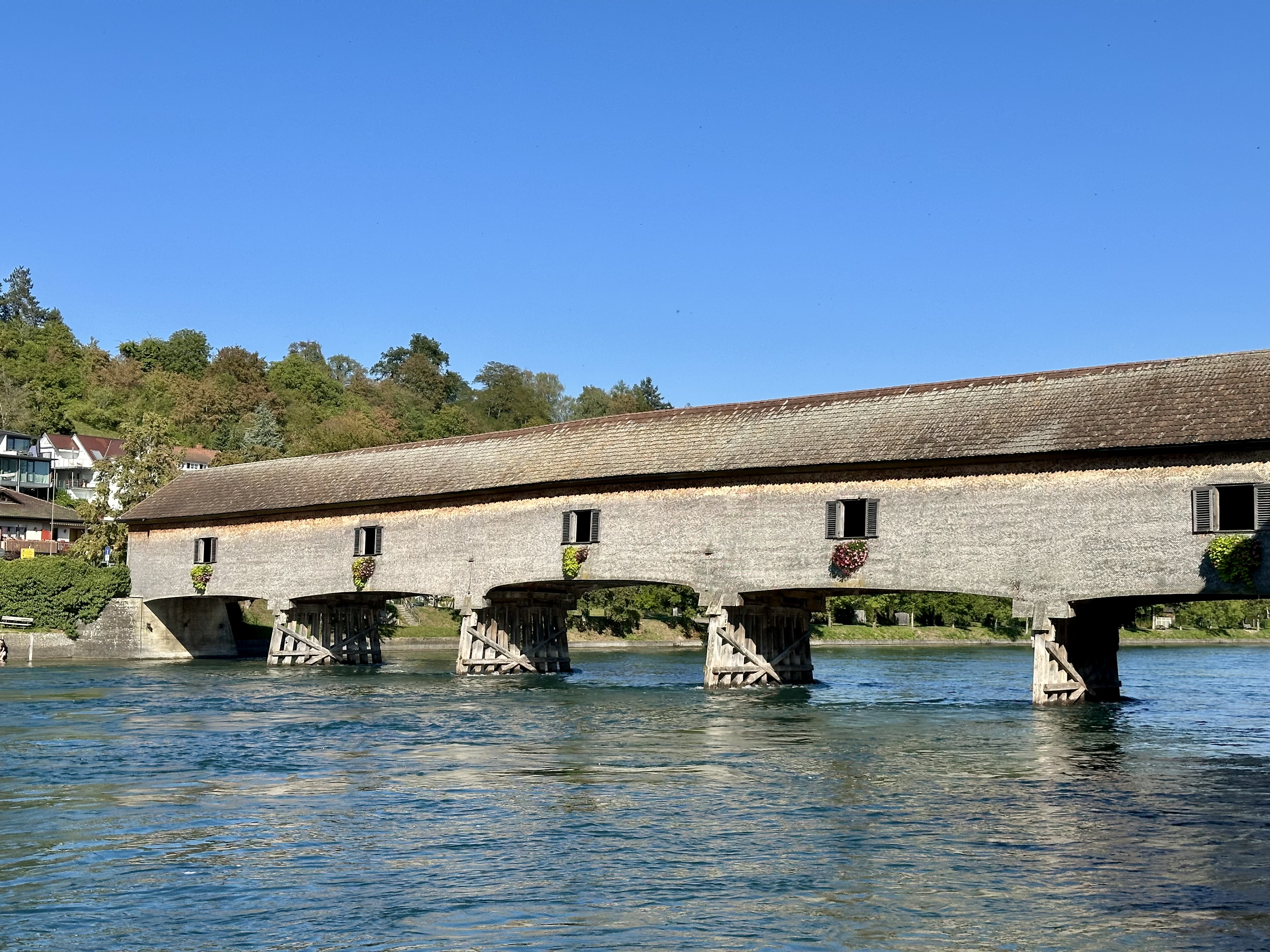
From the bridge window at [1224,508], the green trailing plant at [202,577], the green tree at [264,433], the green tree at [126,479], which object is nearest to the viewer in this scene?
the bridge window at [1224,508]

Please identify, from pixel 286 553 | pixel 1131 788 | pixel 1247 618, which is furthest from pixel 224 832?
pixel 1247 618

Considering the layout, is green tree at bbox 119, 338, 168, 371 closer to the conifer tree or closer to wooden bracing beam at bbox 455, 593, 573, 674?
the conifer tree

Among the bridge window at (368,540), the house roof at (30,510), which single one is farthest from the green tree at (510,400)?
the bridge window at (368,540)

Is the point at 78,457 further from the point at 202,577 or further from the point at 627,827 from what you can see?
the point at 627,827

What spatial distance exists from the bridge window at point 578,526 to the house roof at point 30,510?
5172cm

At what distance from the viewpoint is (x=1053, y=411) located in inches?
1241

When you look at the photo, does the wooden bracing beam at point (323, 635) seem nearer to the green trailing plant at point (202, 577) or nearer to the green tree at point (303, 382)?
the green trailing plant at point (202, 577)

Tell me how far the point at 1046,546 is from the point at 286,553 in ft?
89.5

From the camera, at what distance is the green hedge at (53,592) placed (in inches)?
1988

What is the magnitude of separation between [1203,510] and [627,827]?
1686cm

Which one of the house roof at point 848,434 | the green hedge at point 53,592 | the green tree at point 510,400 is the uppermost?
the green tree at point 510,400

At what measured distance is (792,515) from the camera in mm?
34562

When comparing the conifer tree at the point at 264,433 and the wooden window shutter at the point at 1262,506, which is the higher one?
the conifer tree at the point at 264,433

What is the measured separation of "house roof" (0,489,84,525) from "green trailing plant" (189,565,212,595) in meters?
34.3
